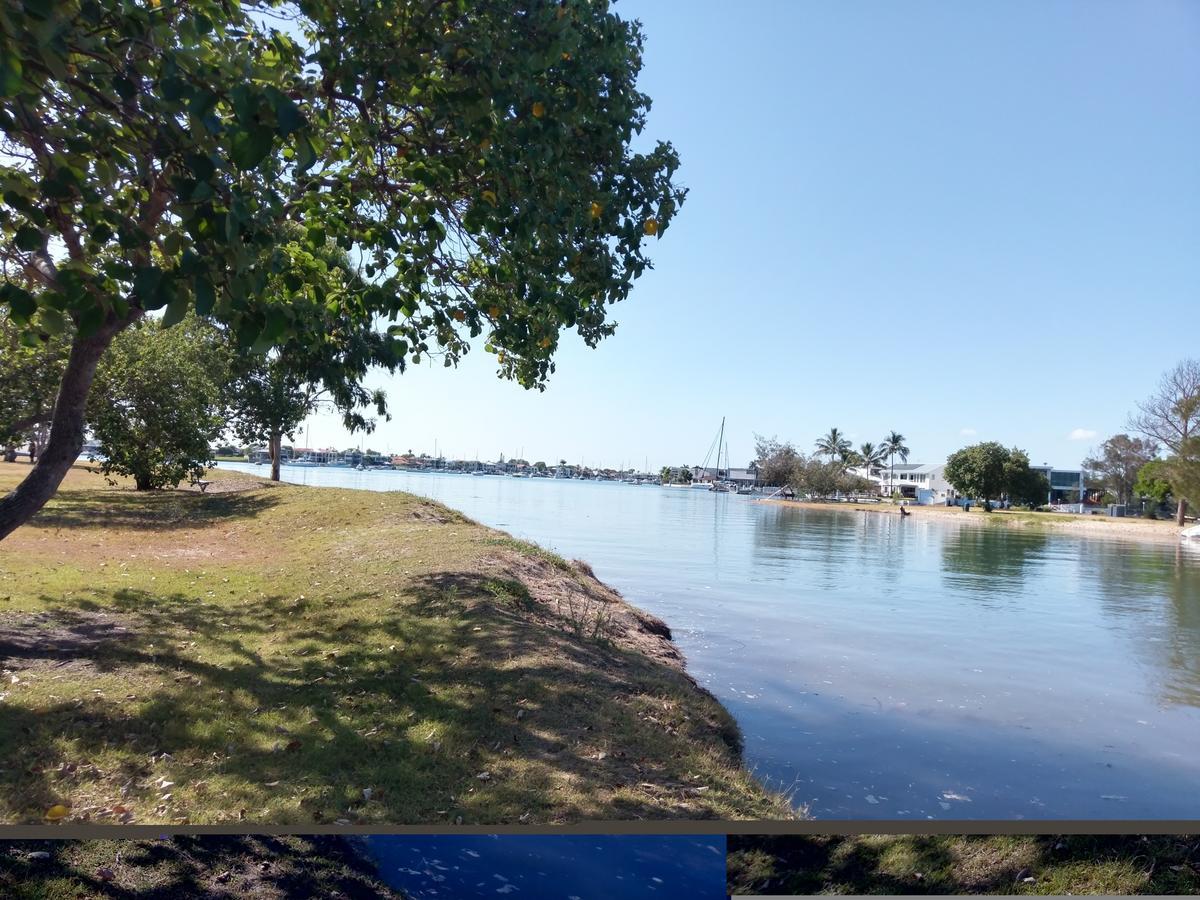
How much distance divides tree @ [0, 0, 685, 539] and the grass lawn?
3.58 metres

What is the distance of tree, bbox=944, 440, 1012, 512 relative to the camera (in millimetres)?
80625

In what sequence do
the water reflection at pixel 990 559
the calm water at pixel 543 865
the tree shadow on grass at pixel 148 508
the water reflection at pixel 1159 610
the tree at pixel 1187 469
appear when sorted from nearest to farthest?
1. the calm water at pixel 543 865
2. the water reflection at pixel 1159 610
3. the tree shadow on grass at pixel 148 508
4. the water reflection at pixel 990 559
5. the tree at pixel 1187 469

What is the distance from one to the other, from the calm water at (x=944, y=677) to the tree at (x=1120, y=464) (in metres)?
45.8

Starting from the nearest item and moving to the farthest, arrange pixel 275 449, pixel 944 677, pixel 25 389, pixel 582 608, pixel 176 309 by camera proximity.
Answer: pixel 176 309 < pixel 582 608 < pixel 944 677 < pixel 25 389 < pixel 275 449

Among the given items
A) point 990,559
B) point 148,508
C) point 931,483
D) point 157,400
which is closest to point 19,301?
point 148,508

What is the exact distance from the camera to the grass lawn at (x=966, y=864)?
360cm

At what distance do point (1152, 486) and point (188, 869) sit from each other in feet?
254

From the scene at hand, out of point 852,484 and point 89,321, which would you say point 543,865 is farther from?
point 852,484

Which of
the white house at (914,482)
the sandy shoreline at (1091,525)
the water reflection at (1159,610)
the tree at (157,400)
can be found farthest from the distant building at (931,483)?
the tree at (157,400)

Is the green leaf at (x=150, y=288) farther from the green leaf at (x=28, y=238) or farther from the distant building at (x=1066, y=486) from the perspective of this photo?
the distant building at (x=1066, y=486)

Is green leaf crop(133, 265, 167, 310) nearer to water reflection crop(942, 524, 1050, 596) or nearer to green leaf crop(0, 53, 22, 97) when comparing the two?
green leaf crop(0, 53, 22, 97)

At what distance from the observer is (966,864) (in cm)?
382

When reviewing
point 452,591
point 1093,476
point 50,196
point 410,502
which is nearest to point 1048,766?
point 452,591

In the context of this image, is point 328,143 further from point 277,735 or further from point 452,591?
point 277,735
